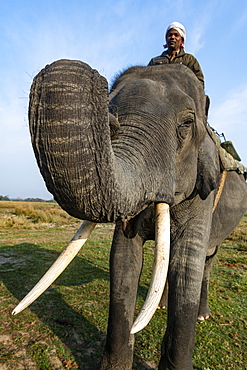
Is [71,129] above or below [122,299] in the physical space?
Result: above

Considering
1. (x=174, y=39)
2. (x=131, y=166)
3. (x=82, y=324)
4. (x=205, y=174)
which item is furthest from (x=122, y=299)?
(x=174, y=39)

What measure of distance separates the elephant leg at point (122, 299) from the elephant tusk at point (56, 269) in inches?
21.8

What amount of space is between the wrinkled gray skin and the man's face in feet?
2.46

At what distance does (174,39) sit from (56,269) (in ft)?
9.37

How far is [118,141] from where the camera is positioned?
6.72 ft

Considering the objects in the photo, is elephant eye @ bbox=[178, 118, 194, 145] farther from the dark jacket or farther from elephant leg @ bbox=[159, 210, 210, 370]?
the dark jacket

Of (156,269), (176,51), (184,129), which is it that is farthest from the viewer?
(176,51)

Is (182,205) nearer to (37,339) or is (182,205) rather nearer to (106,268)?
(37,339)

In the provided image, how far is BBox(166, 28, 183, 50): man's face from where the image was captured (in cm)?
368

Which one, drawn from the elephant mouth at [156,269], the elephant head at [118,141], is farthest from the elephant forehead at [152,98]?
the elephant mouth at [156,269]

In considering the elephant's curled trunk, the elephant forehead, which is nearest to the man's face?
the elephant forehead

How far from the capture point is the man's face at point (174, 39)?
12.1ft

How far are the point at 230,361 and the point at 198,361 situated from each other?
341 mm

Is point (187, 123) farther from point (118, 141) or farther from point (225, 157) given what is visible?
point (225, 157)
